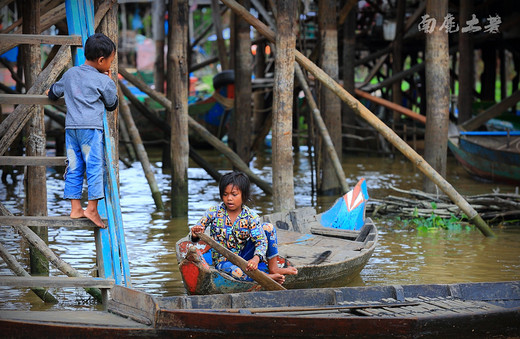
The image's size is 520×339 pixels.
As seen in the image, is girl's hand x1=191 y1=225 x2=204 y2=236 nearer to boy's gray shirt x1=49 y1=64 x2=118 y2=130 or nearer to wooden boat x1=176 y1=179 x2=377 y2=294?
wooden boat x1=176 y1=179 x2=377 y2=294

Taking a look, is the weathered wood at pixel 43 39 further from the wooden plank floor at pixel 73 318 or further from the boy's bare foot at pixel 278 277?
the boy's bare foot at pixel 278 277

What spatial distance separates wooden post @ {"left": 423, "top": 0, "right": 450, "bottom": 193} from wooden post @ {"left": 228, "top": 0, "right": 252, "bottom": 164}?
2528 mm

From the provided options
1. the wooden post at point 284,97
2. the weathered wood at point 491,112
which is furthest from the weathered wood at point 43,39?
the weathered wood at point 491,112

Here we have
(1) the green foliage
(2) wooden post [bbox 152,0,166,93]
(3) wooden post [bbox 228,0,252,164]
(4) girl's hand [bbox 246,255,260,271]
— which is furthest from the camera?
(2) wooden post [bbox 152,0,166,93]

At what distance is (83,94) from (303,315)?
5.48 ft

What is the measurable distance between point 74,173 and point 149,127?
11.8 meters

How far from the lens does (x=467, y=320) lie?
3.97 m

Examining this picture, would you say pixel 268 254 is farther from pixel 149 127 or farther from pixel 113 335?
pixel 149 127

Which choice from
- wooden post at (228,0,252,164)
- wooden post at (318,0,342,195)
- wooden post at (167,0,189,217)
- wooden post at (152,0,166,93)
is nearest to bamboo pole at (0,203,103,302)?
wooden post at (167,0,189,217)

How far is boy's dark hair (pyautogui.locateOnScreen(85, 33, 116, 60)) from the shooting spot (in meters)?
3.97

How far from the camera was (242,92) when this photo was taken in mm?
9922

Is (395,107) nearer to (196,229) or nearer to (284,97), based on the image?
(284,97)

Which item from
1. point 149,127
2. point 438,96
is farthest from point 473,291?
point 149,127

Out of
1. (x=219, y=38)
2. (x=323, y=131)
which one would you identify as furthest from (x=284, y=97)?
(x=219, y=38)
